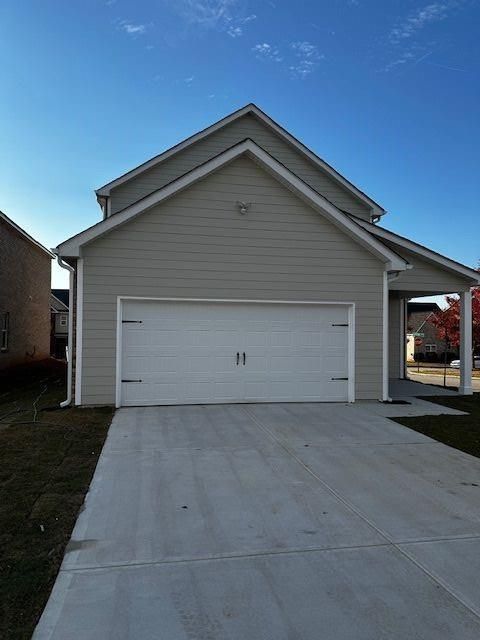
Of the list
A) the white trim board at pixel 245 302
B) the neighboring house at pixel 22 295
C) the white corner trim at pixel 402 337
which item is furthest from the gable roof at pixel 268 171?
the neighboring house at pixel 22 295

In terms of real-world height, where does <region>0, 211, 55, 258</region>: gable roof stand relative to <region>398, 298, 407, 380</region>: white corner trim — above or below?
above

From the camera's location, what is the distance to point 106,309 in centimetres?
947

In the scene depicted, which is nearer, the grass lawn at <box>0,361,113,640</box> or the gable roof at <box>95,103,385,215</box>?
the grass lawn at <box>0,361,113,640</box>

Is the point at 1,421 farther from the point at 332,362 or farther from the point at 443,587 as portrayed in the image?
the point at 443,587

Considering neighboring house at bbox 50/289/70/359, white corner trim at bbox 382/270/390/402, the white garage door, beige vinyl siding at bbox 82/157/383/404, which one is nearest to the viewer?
beige vinyl siding at bbox 82/157/383/404

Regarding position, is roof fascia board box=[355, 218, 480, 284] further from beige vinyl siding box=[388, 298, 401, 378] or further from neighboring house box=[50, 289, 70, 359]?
neighboring house box=[50, 289, 70, 359]

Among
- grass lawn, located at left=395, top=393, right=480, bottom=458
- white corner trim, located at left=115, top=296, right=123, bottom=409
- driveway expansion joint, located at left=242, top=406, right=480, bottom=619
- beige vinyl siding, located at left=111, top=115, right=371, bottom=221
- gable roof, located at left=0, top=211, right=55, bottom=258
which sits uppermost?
beige vinyl siding, located at left=111, top=115, right=371, bottom=221

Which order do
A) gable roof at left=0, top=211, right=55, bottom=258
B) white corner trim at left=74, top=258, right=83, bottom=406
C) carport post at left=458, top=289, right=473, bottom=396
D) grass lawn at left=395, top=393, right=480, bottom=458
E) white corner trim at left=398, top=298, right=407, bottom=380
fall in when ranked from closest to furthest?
grass lawn at left=395, top=393, right=480, bottom=458
white corner trim at left=74, top=258, right=83, bottom=406
carport post at left=458, top=289, right=473, bottom=396
gable roof at left=0, top=211, right=55, bottom=258
white corner trim at left=398, top=298, right=407, bottom=380

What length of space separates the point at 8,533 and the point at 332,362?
769 centimetres

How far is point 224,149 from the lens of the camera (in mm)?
13539

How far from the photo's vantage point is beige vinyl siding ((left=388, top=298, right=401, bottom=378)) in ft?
53.8

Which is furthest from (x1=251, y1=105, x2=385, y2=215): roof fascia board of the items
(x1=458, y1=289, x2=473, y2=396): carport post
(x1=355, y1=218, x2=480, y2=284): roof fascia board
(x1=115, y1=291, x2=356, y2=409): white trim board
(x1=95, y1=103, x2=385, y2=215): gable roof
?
(x1=115, y1=291, x2=356, y2=409): white trim board

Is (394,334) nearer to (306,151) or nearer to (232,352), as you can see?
(306,151)

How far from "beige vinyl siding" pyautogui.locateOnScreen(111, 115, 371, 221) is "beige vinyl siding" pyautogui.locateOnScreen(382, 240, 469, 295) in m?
2.80
